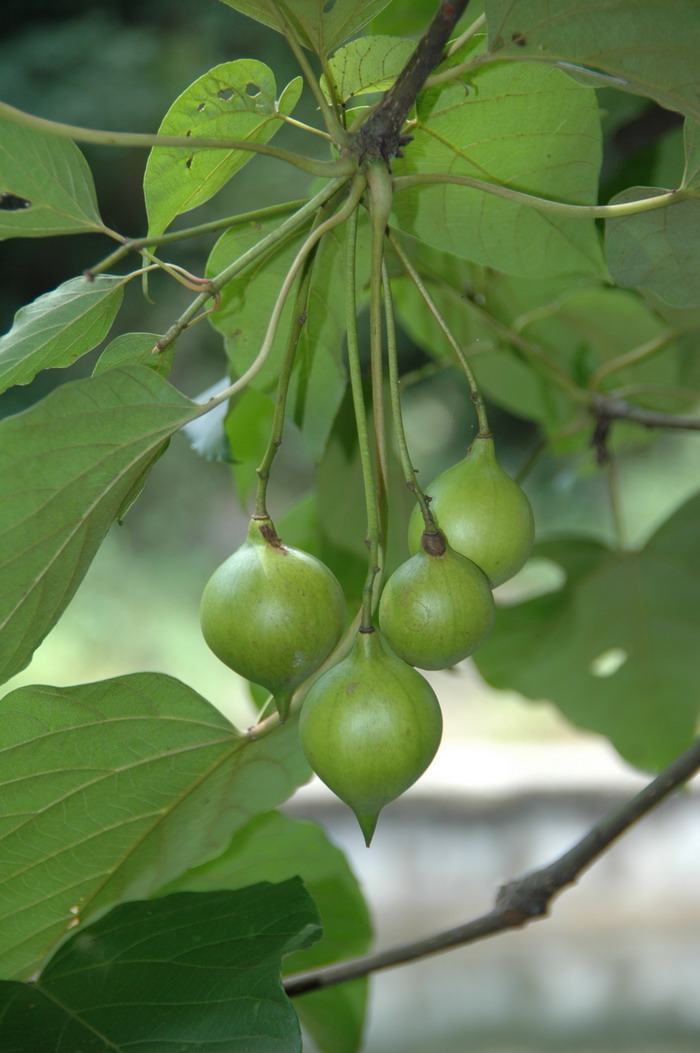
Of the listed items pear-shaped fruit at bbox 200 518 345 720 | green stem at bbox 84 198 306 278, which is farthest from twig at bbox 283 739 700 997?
green stem at bbox 84 198 306 278

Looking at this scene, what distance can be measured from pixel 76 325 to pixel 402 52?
140mm

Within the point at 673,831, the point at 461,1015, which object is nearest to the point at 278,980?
the point at 461,1015

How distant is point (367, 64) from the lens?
0.34 m

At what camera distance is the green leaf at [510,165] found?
356 millimetres

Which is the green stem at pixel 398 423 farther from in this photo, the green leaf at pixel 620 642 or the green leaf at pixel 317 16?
the green leaf at pixel 620 642

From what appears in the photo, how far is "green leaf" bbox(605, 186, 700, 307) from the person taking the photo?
0.33 m

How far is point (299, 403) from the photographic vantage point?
449mm

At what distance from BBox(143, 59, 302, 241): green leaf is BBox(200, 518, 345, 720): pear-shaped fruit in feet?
0.46

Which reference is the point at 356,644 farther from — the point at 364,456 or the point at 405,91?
the point at 405,91

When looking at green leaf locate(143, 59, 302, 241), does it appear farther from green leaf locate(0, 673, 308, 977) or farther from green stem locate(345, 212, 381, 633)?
green leaf locate(0, 673, 308, 977)

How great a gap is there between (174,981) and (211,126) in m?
0.30

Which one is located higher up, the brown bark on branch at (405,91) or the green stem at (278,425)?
the brown bark on branch at (405,91)

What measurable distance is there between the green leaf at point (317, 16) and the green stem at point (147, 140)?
37mm

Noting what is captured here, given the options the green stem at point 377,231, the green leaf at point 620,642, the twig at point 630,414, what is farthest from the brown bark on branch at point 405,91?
the green leaf at point 620,642
